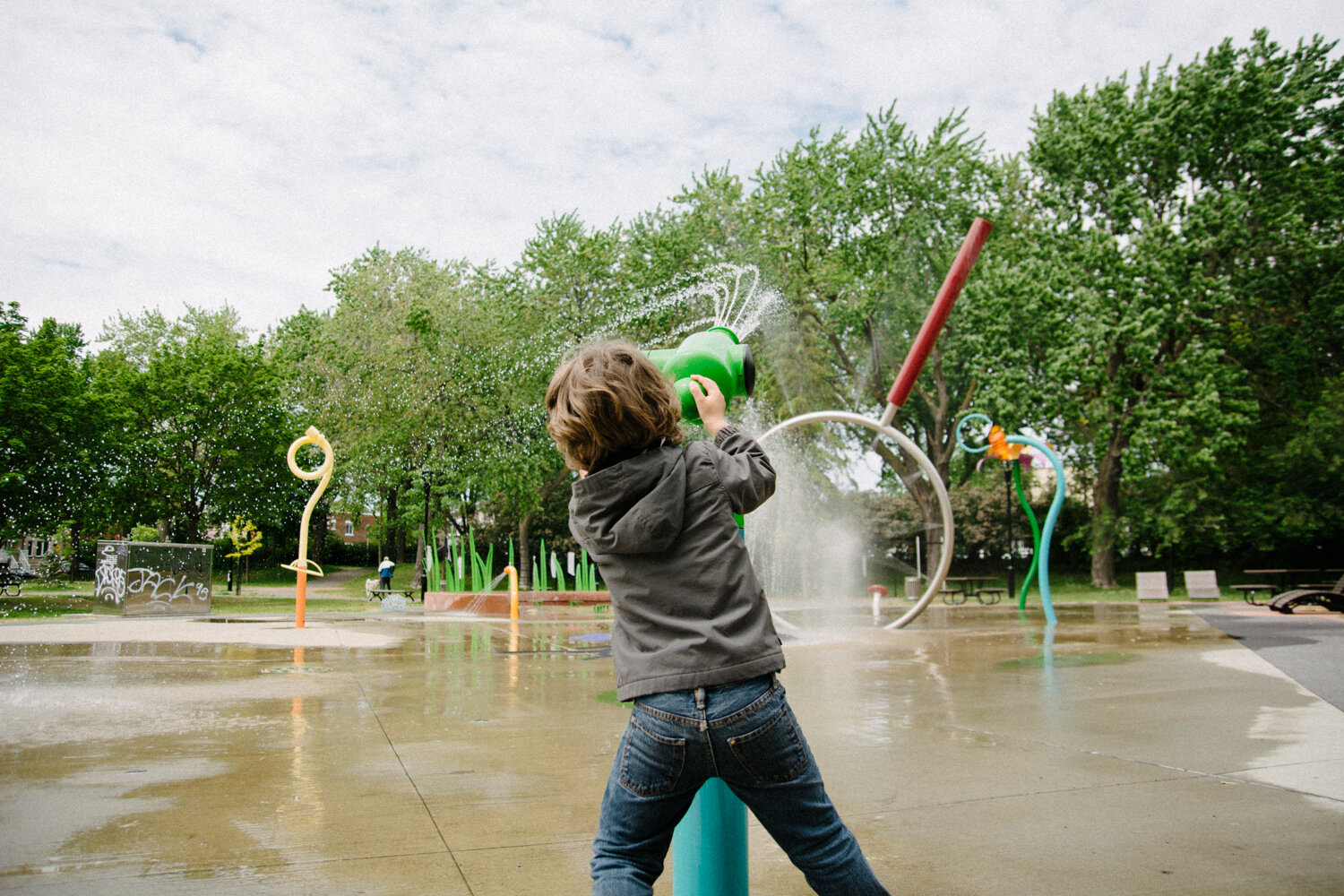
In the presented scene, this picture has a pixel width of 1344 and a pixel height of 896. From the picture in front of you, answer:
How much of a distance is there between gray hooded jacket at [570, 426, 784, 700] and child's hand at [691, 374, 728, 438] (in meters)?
0.24

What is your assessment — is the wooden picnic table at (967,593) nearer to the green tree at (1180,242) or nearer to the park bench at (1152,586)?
the park bench at (1152,586)

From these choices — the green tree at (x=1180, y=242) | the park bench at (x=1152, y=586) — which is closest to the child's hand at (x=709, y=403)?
the park bench at (x=1152, y=586)

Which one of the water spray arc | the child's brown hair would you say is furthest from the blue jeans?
the water spray arc

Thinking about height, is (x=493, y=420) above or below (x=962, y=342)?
below

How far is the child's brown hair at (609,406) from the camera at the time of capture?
1.92 m

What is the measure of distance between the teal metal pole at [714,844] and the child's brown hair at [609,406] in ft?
2.89

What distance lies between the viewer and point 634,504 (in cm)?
187

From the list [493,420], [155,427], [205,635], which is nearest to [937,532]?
[493,420]

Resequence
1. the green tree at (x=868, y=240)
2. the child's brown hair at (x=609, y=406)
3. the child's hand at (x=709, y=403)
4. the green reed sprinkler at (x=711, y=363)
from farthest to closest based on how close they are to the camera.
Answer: the green tree at (x=868, y=240) < the green reed sprinkler at (x=711, y=363) < the child's hand at (x=709, y=403) < the child's brown hair at (x=609, y=406)

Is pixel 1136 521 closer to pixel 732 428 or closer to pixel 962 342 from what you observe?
pixel 962 342

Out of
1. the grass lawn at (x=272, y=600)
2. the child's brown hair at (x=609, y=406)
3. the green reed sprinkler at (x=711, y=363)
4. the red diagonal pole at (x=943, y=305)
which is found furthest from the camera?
the grass lawn at (x=272, y=600)

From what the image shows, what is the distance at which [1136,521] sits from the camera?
2911 centimetres

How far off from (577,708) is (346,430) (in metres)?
25.0

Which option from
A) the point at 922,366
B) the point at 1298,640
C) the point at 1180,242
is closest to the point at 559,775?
the point at 922,366
